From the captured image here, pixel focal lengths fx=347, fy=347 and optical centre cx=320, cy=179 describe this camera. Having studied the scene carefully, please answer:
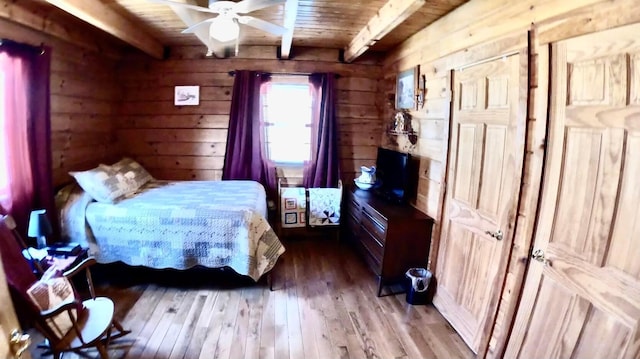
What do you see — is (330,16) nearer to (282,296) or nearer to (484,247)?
(484,247)

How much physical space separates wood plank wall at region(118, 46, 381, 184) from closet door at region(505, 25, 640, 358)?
8.83 ft

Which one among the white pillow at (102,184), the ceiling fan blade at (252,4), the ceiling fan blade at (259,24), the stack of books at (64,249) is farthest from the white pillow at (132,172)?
the ceiling fan blade at (252,4)

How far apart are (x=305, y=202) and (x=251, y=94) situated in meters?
1.44

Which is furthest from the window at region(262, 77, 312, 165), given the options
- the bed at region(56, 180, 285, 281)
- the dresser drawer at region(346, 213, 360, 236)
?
the bed at region(56, 180, 285, 281)

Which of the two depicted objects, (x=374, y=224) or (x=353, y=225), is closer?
(x=374, y=224)

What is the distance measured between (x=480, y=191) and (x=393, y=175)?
117 centimetres

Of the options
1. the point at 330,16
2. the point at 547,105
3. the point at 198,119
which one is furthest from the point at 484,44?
the point at 198,119

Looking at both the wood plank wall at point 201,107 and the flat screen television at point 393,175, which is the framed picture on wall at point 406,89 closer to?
the flat screen television at point 393,175

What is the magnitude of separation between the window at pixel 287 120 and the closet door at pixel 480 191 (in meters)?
2.02

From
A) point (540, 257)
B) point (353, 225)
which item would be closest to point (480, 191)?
point (540, 257)

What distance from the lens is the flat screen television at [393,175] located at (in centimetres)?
321

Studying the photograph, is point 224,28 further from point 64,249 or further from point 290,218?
point 290,218

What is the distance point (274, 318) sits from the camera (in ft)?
8.63

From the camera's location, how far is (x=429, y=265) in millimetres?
2998
